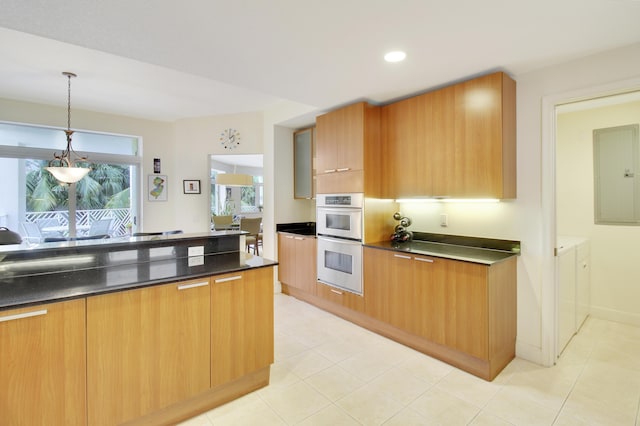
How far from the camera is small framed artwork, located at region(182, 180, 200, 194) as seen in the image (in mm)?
4922

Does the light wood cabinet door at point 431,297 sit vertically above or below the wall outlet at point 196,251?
below

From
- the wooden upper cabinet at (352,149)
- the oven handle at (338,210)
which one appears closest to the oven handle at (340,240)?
the oven handle at (338,210)

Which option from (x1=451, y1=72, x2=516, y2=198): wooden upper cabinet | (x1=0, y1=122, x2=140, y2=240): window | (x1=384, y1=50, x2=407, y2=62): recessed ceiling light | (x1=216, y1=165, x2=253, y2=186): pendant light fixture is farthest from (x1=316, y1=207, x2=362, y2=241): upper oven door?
(x1=0, y1=122, x2=140, y2=240): window

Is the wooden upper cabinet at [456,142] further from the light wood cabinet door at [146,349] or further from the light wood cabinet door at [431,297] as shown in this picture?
the light wood cabinet door at [146,349]

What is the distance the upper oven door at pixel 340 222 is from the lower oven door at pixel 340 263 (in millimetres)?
75

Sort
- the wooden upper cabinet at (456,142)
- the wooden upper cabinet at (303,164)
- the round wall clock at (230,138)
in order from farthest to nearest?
1. the round wall clock at (230,138)
2. the wooden upper cabinet at (303,164)
3. the wooden upper cabinet at (456,142)

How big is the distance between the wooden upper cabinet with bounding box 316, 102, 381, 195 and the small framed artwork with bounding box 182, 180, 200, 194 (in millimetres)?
2514

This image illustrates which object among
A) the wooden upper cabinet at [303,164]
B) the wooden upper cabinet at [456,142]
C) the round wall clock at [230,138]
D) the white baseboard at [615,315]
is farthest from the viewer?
the round wall clock at [230,138]

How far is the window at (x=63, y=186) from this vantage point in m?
4.10

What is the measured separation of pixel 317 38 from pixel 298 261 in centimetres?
273

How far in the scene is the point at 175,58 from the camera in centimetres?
219

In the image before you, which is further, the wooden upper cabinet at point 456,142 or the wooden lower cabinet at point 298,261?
the wooden lower cabinet at point 298,261

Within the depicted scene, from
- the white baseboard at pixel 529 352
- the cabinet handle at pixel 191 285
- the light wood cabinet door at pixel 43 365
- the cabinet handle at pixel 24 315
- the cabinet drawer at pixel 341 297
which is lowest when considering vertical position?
the white baseboard at pixel 529 352

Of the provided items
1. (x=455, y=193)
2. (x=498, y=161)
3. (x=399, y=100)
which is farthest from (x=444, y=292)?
(x=399, y=100)
